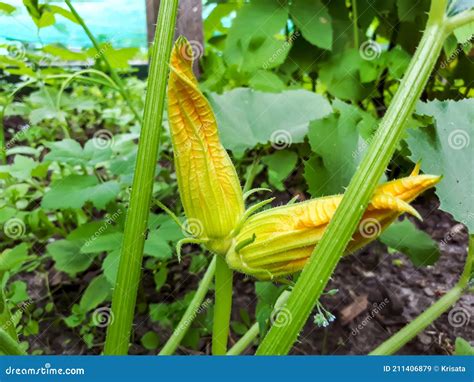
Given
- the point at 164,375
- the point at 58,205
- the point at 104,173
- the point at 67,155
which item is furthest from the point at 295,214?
the point at 104,173

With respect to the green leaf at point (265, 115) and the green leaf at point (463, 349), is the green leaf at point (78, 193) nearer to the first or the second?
the green leaf at point (265, 115)

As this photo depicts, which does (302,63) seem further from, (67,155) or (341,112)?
(67,155)

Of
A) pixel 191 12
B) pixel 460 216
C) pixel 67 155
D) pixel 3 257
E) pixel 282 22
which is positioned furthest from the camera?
pixel 191 12

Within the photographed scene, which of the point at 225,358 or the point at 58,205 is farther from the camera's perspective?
the point at 58,205

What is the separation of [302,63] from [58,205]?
38.4 inches

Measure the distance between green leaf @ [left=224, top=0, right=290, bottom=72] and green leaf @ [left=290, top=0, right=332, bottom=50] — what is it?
46 millimetres

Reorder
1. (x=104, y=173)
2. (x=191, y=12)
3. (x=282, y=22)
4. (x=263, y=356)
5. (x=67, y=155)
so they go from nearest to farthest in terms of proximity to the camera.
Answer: (x=263, y=356) < (x=67, y=155) < (x=282, y=22) < (x=191, y=12) < (x=104, y=173)

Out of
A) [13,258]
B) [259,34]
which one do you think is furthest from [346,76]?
[13,258]

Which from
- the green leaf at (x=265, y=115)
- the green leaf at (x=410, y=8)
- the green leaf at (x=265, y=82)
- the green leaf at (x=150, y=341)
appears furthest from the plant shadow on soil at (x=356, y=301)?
the green leaf at (x=410, y=8)

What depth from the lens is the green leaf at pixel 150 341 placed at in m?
1.32

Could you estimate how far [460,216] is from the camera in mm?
991

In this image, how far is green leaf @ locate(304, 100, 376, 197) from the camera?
1086 mm

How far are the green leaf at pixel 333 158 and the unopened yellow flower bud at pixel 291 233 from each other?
10.7 inches

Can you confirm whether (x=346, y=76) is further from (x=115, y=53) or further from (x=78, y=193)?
(x=78, y=193)
